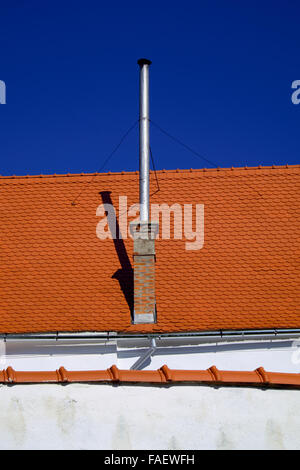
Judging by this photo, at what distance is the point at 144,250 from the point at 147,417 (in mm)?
5453

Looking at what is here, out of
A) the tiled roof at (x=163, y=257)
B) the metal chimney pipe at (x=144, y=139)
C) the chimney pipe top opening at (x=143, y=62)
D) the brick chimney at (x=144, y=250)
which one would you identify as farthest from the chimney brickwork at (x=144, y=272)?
the chimney pipe top opening at (x=143, y=62)

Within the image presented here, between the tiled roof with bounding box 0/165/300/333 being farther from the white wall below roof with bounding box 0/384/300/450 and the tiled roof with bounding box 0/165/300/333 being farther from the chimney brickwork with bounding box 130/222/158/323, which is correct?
the white wall below roof with bounding box 0/384/300/450

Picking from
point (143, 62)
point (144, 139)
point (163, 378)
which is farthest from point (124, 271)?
point (163, 378)

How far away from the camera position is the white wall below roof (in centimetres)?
671

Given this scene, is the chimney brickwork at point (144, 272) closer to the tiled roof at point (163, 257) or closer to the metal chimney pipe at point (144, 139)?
the tiled roof at point (163, 257)

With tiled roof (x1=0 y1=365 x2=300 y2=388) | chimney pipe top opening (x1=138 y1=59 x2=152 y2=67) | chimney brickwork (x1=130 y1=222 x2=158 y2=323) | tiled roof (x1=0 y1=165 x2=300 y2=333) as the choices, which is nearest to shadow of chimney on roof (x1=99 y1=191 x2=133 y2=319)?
tiled roof (x1=0 y1=165 x2=300 y2=333)

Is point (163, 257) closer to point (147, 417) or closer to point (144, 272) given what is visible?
point (144, 272)

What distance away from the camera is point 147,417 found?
6742mm

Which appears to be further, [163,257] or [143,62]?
[143,62]

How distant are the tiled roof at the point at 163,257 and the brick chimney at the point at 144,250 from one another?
0.28m

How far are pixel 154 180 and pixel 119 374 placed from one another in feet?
28.1

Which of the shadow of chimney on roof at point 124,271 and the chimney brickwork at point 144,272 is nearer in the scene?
the chimney brickwork at point 144,272

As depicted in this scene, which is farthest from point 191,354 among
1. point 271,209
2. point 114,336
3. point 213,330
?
point 271,209

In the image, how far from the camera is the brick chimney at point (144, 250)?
453 inches
